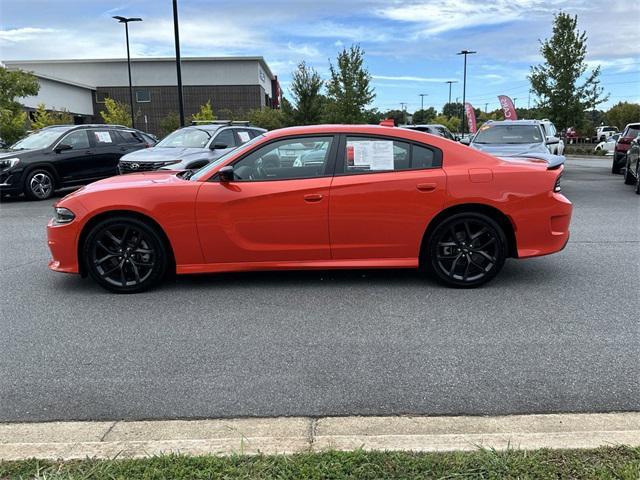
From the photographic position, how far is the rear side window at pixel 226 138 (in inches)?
489

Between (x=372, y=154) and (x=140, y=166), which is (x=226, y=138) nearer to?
(x=140, y=166)

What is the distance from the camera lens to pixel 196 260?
535 centimetres

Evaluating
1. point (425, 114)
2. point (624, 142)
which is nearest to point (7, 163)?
point (624, 142)

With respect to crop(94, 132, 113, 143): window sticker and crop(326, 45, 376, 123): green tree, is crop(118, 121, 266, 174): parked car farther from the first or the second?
crop(326, 45, 376, 123): green tree

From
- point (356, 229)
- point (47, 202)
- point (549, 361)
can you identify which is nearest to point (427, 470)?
point (549, 361)

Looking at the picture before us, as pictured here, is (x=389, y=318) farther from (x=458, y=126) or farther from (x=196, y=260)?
(x=458, y=126)

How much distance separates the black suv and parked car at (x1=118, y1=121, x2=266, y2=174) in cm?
203

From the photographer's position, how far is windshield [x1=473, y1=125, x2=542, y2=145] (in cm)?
1297

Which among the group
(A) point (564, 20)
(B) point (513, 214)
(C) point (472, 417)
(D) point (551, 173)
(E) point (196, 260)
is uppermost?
(A) point (564, 20)

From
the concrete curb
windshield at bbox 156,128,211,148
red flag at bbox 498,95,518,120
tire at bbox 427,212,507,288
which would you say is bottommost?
the concrete curb

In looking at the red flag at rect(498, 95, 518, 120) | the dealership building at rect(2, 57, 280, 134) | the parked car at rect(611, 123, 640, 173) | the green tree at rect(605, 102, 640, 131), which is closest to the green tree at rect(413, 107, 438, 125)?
the green tree at rect(605, 102, 640, 131)

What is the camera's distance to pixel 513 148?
12.0 meters

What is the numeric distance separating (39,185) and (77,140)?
5.10 ft

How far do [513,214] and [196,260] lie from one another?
9.96 feet
